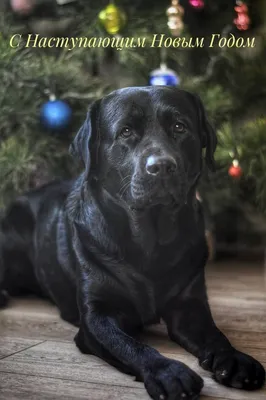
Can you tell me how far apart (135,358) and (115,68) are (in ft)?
1.91

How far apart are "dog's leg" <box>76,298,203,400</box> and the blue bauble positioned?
362 mm

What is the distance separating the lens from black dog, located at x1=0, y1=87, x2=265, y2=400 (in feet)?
2.56

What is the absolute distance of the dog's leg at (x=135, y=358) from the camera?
684 mm

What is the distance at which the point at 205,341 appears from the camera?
823 mm

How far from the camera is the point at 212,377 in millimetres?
748

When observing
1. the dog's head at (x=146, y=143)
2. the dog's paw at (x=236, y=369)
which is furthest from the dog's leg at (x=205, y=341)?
the dog's head at (x=146, y=143)

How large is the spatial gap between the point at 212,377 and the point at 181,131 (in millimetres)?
331

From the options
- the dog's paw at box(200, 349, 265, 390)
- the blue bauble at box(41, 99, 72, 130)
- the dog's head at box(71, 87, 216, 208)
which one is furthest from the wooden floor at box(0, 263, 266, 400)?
the blue bauble at box(41, 99, 72, 130)

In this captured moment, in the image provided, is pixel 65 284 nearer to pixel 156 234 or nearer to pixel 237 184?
pixel 156 234

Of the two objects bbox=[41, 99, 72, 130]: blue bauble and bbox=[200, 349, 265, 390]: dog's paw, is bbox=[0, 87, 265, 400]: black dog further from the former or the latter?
bbox=[41, 99, 72, 130]: blue bauble

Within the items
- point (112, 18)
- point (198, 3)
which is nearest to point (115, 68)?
point (112, 18)

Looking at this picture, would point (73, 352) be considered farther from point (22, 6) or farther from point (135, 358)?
point (22, 6)

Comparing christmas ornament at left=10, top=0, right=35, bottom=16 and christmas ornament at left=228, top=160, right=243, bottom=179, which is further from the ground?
christmas ornament at left=10, top=0, right=35, bottom=16

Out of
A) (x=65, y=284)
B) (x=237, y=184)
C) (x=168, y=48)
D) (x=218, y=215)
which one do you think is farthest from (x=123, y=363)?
(x=218, y=215)
